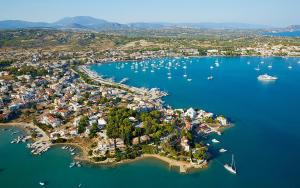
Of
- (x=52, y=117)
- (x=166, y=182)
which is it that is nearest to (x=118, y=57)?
(x=52, y=117)

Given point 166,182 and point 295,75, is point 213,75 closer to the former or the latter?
point 295,75

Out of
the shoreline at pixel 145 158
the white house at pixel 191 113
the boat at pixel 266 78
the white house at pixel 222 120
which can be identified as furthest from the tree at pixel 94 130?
the boat at pixel 266 78

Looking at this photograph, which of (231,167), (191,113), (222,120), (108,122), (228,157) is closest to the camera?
(231,167)

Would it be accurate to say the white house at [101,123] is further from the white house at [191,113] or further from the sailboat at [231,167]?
the sailboat at [231,167]

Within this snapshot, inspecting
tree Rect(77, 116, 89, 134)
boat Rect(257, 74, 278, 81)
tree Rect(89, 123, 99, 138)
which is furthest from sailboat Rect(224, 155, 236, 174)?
boat Rect(257, 74, 278, 81)

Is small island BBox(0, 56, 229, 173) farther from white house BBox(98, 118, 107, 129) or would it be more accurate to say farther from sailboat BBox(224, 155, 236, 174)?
sailboat BBox(224, 155, 236, 174)

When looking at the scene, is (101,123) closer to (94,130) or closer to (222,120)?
(94,130)

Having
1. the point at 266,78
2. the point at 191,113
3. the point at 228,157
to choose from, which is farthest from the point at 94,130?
the point at 266,78

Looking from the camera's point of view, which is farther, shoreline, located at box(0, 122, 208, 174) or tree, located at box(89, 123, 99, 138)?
tree, located at box(89, 123, 99, 138)
